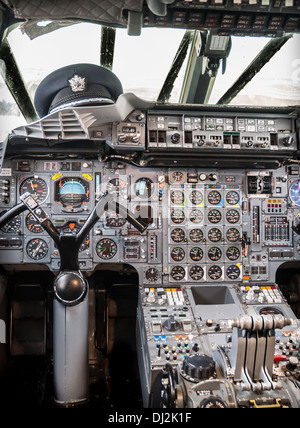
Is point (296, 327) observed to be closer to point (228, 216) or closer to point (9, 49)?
point (228, 216)

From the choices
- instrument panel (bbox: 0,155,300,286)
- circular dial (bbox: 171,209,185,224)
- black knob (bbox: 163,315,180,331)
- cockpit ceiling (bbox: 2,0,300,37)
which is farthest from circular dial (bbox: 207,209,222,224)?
cockpit ceiling (bbox: 2,0,300,37)

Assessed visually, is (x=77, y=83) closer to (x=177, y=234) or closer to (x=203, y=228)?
(x=177, y=234)

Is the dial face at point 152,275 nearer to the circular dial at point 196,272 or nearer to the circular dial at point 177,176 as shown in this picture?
the circular dial at point 196,272

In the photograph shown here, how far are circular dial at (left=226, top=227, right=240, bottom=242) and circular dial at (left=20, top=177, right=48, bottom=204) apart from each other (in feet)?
6.58

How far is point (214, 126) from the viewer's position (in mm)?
3777

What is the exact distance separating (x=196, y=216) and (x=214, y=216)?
0.66 feet

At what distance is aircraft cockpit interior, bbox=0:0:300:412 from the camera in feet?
10.4

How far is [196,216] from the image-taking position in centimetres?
415

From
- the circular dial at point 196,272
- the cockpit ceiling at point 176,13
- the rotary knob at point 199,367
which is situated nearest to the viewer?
the cockpit ceiling at point 176,13

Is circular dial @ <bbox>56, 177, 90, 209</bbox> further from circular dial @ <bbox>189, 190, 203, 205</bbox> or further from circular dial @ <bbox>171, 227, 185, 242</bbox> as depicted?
circular dial @ <bbox>189, 190, 203, 205</bbox>

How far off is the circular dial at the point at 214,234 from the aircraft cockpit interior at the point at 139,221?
0.02 meters

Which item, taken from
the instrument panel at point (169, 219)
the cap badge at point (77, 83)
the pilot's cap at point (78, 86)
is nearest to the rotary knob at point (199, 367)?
the instrument panel at point (169, 219)

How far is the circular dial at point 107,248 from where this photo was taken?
4.04 metres

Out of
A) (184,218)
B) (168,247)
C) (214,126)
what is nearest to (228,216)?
(184,218)
